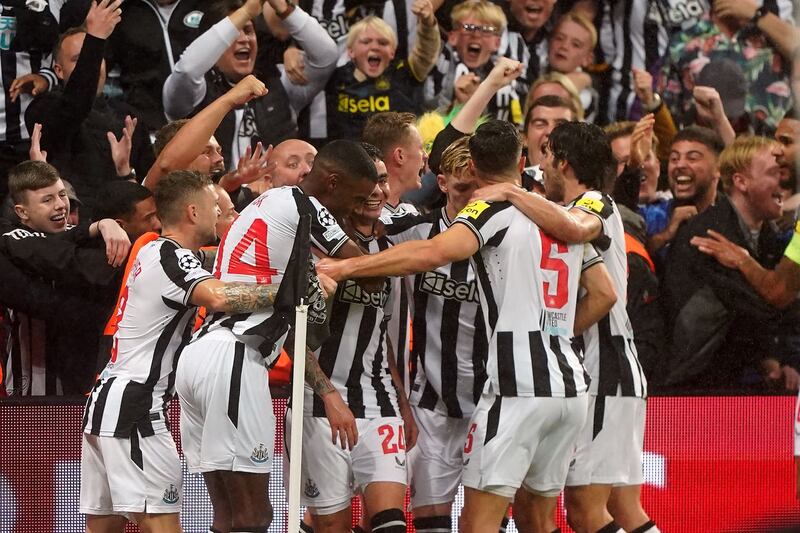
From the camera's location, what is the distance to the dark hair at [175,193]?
529cm

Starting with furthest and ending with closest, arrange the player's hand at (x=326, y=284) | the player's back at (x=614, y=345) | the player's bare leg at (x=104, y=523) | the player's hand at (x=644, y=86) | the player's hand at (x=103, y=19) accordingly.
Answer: the player's hand at (x=644, y=86), the player's hand at (x=103, y=19), the player's back at (x=614, y=345), the player's bare leg at (x=104, y=523), the player's hand at (x=326, y=284)

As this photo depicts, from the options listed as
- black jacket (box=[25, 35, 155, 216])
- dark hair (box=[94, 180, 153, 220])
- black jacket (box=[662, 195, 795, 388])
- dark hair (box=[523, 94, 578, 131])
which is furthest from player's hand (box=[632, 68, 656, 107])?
dark hair (box=[94, 180, 153, 220])

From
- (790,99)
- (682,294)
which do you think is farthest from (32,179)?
(790,99)

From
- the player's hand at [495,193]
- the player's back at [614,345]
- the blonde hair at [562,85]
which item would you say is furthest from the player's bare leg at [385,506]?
the blonde hair at [562,85]

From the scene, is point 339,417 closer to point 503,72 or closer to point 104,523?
point 104,523

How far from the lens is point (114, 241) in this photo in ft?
20.5

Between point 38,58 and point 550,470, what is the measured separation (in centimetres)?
456

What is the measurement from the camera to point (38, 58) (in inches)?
302

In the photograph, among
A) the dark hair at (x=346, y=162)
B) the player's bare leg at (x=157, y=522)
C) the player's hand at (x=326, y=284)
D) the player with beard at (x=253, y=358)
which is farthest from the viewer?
the player's bare leg at (x=157, y=522)

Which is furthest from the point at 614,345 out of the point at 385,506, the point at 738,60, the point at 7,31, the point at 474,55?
the point at 7,31

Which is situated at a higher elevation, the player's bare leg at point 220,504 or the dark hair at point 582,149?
Result: the dark hair at point 582,149

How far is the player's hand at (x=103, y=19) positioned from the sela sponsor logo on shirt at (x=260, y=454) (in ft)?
11.0

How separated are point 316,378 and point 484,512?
901 mm

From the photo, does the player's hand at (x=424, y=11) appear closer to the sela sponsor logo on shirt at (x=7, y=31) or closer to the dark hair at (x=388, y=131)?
the dark hair at (x=388, y=131)
